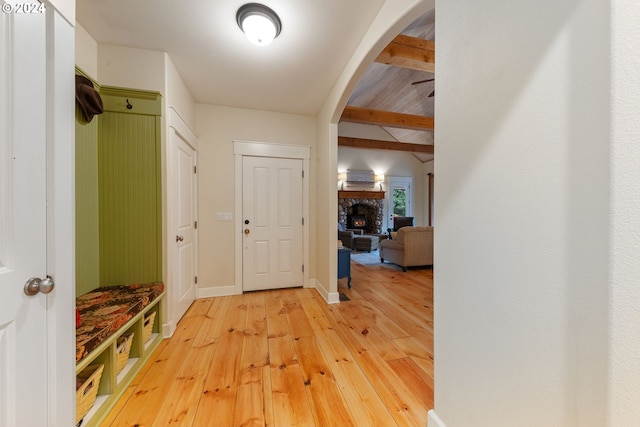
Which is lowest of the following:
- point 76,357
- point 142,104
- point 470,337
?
point 76,357

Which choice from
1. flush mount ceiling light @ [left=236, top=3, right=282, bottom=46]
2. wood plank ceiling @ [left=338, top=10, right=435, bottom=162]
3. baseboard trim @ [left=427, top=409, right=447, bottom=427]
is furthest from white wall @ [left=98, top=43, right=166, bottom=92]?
baseboard trim @ [left=427, top=409, right=447, bottom=427]

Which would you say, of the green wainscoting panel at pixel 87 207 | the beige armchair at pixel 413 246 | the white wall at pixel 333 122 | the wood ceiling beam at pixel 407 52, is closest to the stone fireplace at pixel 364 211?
the beige armchair at pixel 413 246

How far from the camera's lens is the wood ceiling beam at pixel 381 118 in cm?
397

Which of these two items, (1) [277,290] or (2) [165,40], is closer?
(2) [165,40]

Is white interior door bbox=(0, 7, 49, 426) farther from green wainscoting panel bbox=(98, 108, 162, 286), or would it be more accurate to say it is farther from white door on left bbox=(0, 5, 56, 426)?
green wainscoting panel bbox=(98, 108, 162, 286)

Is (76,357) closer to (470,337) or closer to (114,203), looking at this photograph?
(114,203)

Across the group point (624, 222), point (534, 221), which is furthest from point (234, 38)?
point (624, 222)

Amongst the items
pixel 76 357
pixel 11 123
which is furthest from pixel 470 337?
pixel 11 123

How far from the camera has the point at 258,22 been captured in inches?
63.7

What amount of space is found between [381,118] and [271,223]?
285 cm

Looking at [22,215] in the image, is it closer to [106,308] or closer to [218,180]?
[106,308]

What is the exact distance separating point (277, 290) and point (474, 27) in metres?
3.26

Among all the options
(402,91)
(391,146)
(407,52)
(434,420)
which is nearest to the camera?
(434,420)

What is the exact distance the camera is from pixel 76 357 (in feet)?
3.55
